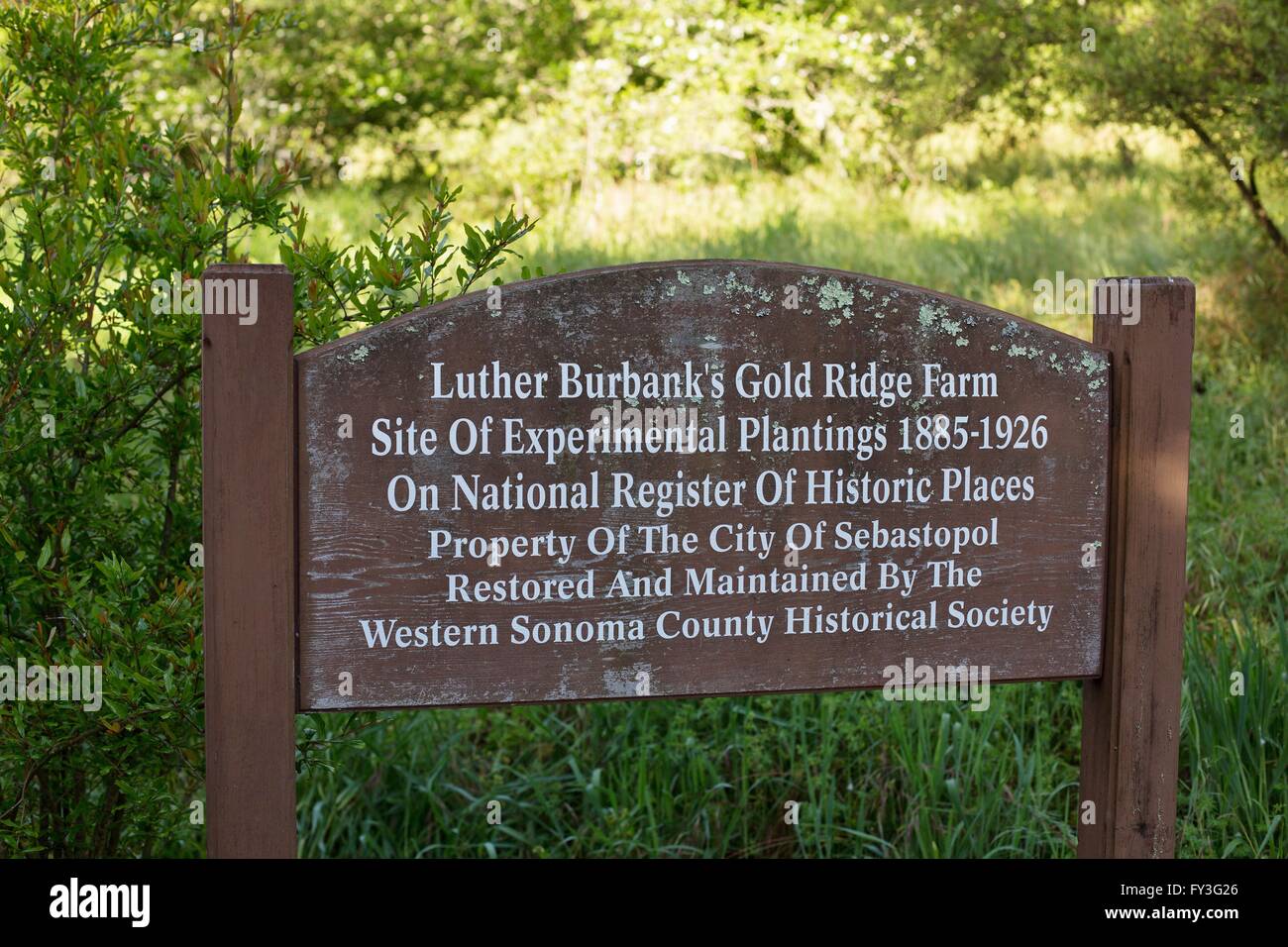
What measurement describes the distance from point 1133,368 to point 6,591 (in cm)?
206

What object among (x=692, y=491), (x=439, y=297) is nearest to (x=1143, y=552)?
(x=692, y=491)

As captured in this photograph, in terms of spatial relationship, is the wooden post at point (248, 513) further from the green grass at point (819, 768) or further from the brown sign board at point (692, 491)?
the green grass at point (819, 768)

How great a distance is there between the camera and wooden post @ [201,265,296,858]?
1958mm

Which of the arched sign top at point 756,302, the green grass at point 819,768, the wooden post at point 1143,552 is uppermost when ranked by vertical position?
the arched sign top at point 756,302

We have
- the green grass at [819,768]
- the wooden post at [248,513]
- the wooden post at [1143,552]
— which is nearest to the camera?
the wooden post at [248,513]

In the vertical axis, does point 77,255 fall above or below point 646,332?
above

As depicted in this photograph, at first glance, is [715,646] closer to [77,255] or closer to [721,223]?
[77,255]

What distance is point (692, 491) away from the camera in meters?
2.09

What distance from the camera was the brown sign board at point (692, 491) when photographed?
2.02 metres

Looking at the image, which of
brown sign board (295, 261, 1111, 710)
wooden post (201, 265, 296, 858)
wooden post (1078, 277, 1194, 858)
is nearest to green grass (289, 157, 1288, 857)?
wooden post (201, 265, 296, 858)

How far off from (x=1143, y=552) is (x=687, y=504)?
2.54 ft

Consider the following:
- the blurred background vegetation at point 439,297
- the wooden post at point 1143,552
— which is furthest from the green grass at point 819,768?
the wooden post at point 1143,552

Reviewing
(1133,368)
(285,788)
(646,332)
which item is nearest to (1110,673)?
(1133,368)

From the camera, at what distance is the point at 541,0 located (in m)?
11.9
